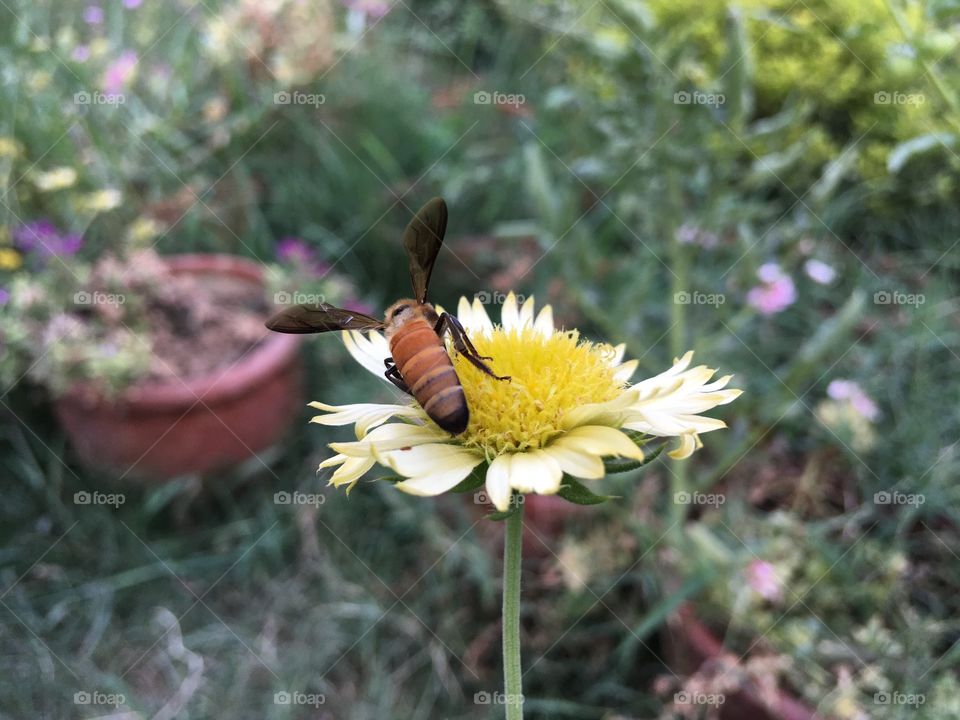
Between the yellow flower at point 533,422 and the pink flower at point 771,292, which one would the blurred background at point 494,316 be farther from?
the yellow flower at point 533,422

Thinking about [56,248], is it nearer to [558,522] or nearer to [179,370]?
[179,370]

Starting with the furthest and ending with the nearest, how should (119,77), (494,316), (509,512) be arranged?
(119,77) < (494,316) < (509,512)

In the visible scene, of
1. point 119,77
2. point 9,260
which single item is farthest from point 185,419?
point 119,77

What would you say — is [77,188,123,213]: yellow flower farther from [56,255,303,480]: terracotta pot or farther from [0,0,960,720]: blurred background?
[56,255,303,480]: terracotta pot

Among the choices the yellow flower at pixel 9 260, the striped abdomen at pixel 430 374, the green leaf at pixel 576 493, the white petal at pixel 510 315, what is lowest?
the yellow flower at pixel 9 260

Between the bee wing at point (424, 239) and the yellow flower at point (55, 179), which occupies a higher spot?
the bee wing at point (424, 239)

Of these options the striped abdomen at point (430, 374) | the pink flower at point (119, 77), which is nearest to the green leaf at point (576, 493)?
the striped abdomen at point (430, 374)

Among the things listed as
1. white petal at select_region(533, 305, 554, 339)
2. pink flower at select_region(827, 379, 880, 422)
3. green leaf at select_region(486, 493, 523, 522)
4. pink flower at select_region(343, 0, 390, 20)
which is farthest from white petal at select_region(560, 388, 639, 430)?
pink flower at select_region(343, 0, 390, 20)

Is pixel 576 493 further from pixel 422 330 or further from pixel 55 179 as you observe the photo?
pixel 55 179
